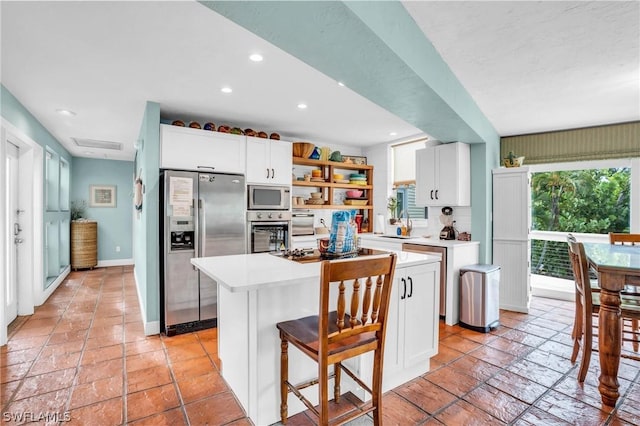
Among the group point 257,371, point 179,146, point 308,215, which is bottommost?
point 257,371

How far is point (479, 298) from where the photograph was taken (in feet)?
11.2

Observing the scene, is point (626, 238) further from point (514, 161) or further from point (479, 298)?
point (479, 298)

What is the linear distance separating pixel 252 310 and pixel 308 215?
3186 mm

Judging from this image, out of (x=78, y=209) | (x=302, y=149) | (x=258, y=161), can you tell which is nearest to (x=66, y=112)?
(x=258, y=161)

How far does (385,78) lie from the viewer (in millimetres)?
2082

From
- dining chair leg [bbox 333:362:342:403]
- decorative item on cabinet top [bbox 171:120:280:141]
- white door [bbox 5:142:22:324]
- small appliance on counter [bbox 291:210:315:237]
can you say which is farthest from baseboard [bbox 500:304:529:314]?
white door [bbox 5:142:22:324]

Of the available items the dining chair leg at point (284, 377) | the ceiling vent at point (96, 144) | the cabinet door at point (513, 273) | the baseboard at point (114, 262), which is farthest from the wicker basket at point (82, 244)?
the cabinet door at point (513, 273)

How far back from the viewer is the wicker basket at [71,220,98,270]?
6184mm

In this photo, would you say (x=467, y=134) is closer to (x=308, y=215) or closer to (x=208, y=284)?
(x=308, y=215)

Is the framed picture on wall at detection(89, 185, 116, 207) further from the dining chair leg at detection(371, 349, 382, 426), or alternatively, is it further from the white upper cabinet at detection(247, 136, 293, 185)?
the dining chair leg at detection(371, 349, 382, 426)

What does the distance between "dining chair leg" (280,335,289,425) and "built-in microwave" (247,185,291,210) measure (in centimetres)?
239

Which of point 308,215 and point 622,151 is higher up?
point 622,151

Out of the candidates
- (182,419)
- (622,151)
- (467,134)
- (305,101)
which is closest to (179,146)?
(305,101)

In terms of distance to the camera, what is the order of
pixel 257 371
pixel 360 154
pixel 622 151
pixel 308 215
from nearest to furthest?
pixel 257 371 < pixel 622 151 < pixel 308 215 < pixel 360 154
